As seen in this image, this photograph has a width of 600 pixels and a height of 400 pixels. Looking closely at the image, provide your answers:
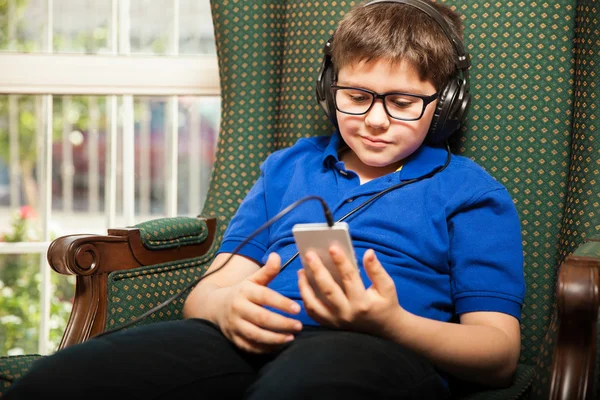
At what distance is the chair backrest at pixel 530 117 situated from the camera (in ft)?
4.64

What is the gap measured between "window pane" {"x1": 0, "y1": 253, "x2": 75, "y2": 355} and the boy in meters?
1.12

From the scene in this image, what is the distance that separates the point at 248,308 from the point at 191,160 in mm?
1260

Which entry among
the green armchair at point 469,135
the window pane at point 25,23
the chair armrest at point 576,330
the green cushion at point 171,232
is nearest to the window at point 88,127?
the window pane at point 25,23

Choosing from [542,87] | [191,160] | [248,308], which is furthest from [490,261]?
[191,160]

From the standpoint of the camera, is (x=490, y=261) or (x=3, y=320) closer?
(x=490, y=261)

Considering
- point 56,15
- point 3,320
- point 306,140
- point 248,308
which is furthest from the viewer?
point 3,320

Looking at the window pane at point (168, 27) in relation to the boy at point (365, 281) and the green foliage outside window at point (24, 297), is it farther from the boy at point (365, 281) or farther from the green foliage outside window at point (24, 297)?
the boy at point (365, 281)

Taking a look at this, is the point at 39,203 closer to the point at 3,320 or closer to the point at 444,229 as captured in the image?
the point at 3,320

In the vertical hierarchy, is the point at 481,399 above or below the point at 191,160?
below

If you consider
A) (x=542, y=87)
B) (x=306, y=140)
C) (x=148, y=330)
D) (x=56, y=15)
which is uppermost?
(x=56, y=15)

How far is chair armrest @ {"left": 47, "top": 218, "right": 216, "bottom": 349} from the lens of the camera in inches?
48.8

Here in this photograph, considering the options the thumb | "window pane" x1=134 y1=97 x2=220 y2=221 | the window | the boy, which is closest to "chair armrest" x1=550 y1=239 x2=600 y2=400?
the boy

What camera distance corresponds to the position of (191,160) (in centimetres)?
218

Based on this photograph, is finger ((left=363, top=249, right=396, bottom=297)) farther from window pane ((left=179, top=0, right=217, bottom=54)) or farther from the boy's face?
window pane ((left=179, top=0, right=217, bottom=54))
